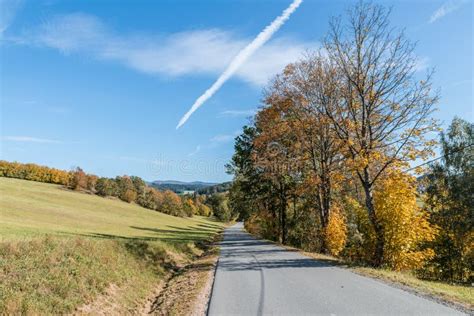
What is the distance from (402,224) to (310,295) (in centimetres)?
807

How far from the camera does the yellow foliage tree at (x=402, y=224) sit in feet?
48.3

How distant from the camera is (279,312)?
23.9ft

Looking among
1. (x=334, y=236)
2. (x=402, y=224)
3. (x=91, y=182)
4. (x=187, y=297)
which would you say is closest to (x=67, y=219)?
(x=334, y=236)

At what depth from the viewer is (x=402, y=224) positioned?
582 inches

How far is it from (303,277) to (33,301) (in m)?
7.83

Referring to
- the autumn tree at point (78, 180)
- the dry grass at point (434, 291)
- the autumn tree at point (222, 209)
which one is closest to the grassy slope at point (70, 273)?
the dry grass at point (434, 291)

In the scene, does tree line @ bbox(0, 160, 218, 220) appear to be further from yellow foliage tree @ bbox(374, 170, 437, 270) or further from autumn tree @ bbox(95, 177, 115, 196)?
yellow foliage tree @ bbox(374, 170, 437, 270)

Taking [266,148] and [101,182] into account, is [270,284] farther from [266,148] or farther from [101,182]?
[101,182]

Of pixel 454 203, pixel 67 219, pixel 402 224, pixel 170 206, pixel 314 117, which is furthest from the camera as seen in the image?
pixel 170 206

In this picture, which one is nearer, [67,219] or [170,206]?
[67,219]

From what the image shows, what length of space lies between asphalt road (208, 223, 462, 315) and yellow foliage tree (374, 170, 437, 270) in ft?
11.8

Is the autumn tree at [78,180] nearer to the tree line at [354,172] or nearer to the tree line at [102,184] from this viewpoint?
the tree line at [102,184]

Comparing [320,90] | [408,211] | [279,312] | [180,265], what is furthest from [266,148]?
[279,312]

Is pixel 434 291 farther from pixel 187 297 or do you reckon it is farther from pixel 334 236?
pixel 334 236
